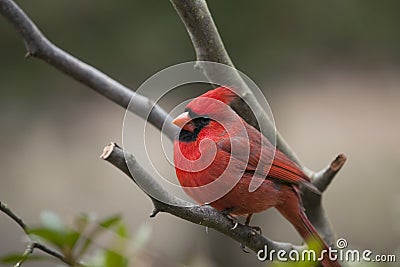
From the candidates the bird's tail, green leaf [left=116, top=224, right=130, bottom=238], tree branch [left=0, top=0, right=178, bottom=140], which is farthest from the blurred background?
green leaf [left=116, top=224, right=130, bottom=238]

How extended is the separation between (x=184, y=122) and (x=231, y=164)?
0.47ft

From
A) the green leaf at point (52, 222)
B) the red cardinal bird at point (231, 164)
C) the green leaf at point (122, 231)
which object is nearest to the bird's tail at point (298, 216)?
the red cardinal bird at point (231, 164)

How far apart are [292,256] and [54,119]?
3426 mm

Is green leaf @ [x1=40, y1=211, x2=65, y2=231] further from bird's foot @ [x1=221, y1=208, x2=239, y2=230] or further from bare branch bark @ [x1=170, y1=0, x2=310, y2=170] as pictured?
bare branch bark @ [x1=170, y1=0, x2=310, y2=170]

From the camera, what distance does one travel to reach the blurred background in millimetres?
4098

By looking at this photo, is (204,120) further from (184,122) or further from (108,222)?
(108,222)

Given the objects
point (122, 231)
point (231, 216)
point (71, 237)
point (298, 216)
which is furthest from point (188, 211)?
point (298, 216)

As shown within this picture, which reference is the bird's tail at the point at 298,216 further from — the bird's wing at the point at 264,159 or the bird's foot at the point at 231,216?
the bird's foot at the point at 231,216

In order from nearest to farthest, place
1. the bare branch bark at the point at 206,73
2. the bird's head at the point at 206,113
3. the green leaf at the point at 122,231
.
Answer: the green leaf at the point at 122,231 → the bare branch bark at the point at 206,73 → the bird's head at the point at 206,113

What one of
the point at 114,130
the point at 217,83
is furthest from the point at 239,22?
the point at 217,83

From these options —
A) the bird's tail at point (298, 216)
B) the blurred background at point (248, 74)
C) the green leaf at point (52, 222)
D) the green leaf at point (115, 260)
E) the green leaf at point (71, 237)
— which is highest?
the blurred background at point (248, 74)

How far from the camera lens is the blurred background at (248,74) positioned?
410cm

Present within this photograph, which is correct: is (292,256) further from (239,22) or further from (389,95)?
(389,95)

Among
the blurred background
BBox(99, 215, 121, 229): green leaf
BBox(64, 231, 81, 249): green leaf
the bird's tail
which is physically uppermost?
the blurred background
